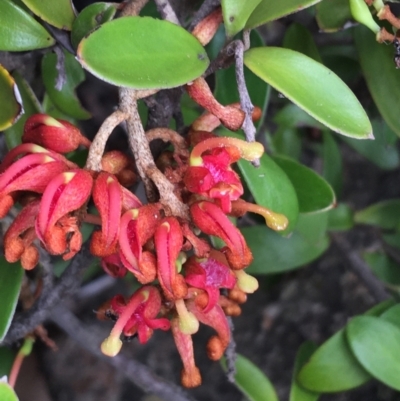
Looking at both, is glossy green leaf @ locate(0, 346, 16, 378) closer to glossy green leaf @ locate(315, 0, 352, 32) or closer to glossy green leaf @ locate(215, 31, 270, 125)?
glossy green leaf @ locate(215, 31, 270, 125)

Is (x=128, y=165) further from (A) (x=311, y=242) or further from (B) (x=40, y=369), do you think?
(B) (x=40, y=369)

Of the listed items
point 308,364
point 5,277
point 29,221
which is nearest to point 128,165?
point 29,221

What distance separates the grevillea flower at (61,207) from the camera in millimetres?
438

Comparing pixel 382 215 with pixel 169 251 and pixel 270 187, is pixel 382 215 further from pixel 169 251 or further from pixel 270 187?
pixel 169 251

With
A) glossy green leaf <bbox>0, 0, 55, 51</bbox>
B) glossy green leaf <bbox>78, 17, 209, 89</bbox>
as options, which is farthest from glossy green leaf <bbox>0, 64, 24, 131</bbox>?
glossy green leaf <bbox>78, 17, 209, 89</bbox>

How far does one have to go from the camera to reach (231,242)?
1.55 ft

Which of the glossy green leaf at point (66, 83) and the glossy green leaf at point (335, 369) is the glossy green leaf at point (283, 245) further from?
the glossy green leaf at point (66, 83)

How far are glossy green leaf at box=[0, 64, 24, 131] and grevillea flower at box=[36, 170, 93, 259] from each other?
4.5 inches

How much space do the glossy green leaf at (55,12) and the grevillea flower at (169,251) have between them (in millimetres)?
222

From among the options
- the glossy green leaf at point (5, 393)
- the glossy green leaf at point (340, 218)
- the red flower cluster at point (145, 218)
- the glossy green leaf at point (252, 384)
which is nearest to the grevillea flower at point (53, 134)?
the red flower cluster at point (145, 218)

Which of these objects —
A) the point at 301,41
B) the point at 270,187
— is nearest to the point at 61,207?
the point at 270,187

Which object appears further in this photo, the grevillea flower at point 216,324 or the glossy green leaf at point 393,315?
the glossy green leaf at point 393,315

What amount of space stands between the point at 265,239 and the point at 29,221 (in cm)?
46

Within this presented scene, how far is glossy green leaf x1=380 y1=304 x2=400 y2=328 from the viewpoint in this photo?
733 mm
